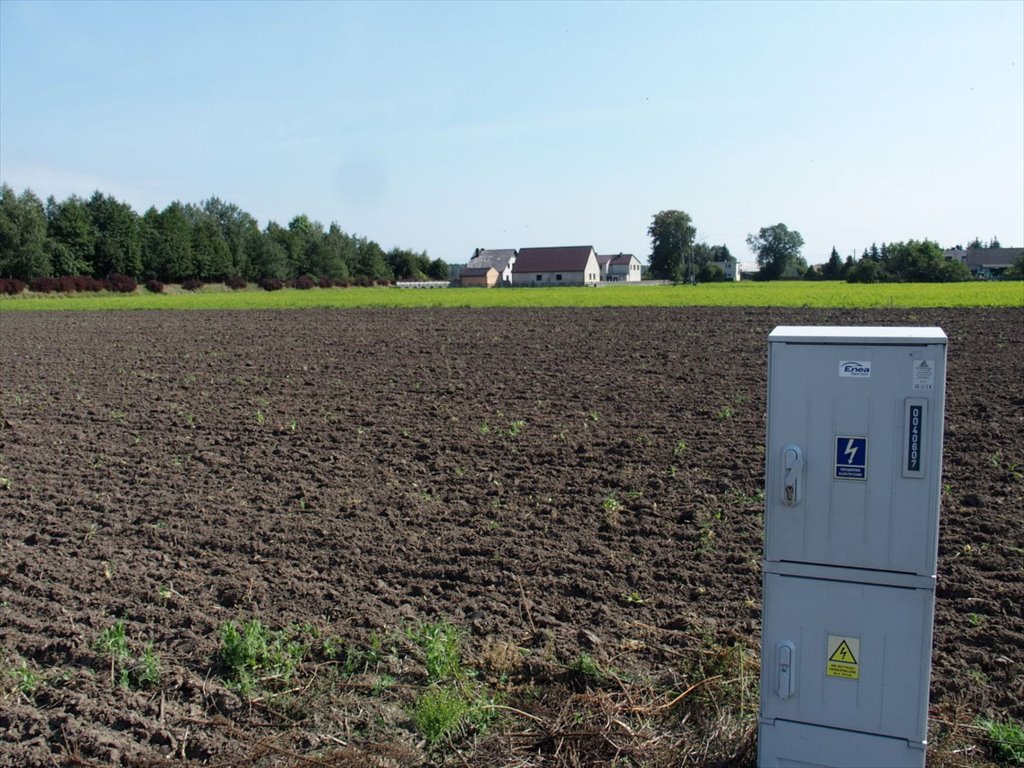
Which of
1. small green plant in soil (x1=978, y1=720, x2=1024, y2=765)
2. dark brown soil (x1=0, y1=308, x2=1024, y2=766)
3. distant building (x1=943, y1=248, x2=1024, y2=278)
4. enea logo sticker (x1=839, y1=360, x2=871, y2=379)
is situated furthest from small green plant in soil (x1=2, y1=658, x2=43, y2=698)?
distant building (x1=943, y1=248, x2=1024, y2=278)

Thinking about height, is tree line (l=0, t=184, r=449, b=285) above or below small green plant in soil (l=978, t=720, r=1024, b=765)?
above

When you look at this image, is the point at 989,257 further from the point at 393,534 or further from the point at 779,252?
the point at 393,534

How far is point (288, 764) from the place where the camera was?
369cm

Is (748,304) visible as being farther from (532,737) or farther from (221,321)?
(532,737)

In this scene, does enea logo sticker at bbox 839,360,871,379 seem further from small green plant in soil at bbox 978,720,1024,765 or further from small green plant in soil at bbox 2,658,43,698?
small green plant in soil at bbox 2,658,43,698

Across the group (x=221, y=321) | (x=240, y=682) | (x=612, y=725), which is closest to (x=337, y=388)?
(x=240, y=682)

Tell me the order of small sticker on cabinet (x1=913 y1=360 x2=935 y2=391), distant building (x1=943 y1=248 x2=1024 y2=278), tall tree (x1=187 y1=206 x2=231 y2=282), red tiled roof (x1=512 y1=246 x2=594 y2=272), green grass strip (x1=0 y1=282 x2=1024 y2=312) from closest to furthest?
small sticker on cabinet (x1=913 y1=360 x2=935 y2=391)
green grass strip (x1=0 y1=282 x2=1024 y2=312)
tall tree (x1=187 y1=206 x2=231 y2=282)
red tiled roof (x1=512 y1=246 x2=594 y2=272)
distant building (x1=943 y1=248 x2=1024 y2=278)

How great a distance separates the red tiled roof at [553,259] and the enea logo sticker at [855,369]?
324 feet

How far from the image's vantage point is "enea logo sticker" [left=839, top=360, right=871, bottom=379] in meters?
3.13

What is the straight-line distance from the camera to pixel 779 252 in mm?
105688

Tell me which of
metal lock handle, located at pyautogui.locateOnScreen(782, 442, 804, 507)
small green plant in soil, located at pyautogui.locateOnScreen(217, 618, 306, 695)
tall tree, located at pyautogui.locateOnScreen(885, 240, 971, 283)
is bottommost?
small green plant in soil, located at pyautogui.locateOnScreen(217, 618, 306, 695)

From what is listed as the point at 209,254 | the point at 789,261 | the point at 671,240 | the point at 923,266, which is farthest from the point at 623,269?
the point at 209,254

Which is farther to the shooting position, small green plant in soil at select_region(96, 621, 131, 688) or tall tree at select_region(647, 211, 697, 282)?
tall tree at select_region(647, 211, 697, 282)

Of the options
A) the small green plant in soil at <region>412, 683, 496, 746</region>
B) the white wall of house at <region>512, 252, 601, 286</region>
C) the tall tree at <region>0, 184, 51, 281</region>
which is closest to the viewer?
the small green plant in soil at <region>412, 683, 496, 746</region>
